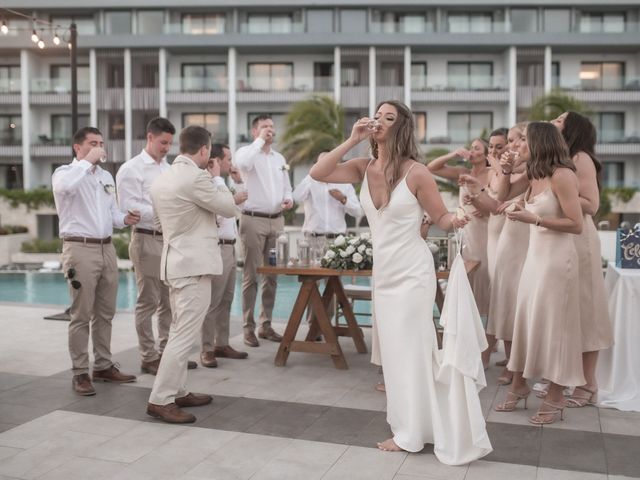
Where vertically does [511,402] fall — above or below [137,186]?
below

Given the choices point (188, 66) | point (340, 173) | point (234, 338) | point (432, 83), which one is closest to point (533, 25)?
point (432, 83)

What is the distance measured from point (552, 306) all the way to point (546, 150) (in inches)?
44.6

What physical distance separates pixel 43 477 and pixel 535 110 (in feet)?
88.0

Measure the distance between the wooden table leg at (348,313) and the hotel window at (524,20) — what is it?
33.7m

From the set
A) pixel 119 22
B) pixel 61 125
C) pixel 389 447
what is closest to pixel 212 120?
pixel 119 22

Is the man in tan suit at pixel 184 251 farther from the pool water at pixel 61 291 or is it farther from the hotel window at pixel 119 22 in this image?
the hotel window at pixel 119 22

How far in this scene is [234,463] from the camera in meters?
4.47

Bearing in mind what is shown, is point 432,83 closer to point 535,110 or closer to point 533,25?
point 533,25

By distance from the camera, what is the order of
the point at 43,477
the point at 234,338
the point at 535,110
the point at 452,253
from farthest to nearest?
the point at 535,110
the point at 234,338
the point at 452,253
the point at 43,477

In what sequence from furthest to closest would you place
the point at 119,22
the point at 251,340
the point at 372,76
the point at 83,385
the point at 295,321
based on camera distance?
the point at 119,22
the point at 372,76
the point at 251,340
the point at 295,321
the point at 83,385

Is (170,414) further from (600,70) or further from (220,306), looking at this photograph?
(600,70)

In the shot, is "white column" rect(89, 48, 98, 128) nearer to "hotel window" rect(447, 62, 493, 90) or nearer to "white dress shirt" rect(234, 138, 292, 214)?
"hotel window" rect(447, 62, 493, 90)

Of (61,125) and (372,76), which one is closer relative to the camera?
(372,76)

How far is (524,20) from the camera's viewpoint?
3778cm
